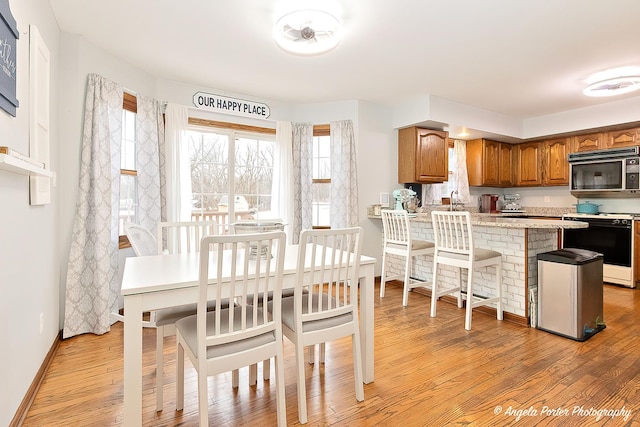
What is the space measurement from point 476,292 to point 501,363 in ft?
4.23

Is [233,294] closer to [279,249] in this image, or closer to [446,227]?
[279,249]

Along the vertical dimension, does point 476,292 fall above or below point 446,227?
below

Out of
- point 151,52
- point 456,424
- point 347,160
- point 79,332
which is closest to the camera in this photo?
point 456,424

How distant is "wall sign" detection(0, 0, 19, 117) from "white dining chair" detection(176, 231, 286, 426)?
1.11 meters

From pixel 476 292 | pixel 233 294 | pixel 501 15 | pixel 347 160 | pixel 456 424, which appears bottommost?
pixel 456 424

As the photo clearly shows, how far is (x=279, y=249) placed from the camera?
158cm

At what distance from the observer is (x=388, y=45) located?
291cm

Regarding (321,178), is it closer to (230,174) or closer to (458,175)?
(230,174)

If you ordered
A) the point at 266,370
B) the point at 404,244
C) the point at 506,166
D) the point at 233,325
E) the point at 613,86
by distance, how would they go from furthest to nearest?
the point at 506,166
the point at 404,244
the point at 613,86
the point at 266,370
the point at 233,325

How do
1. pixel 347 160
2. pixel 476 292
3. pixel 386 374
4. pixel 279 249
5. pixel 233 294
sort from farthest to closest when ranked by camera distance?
pixel 347 160, pixel 476 292, pixel 386 374, pixel 279 249, pixel 233 294

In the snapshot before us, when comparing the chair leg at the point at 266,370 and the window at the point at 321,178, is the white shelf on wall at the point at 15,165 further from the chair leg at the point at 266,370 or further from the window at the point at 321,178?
the window at the point at 321,178

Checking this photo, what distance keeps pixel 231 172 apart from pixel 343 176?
4.72 feet

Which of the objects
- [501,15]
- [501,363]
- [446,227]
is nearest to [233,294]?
[501,363]

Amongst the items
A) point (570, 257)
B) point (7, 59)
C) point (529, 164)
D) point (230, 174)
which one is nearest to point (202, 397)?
point (7, 59)
